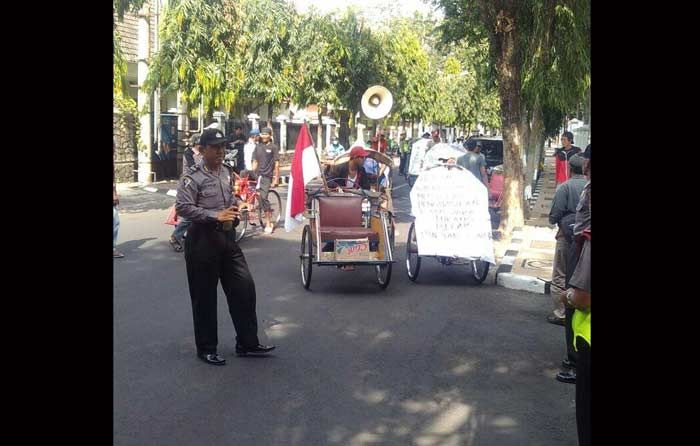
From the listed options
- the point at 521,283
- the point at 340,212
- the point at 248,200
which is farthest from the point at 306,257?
the point at 248,200

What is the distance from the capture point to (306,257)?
32.0 ft

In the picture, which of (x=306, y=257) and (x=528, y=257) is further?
(x=528, y=257)

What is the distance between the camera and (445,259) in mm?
10969

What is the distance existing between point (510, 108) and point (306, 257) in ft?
21.4

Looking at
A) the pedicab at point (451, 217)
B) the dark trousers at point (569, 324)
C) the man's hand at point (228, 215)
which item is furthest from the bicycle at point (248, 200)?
the dark trousers at point (569, 324)

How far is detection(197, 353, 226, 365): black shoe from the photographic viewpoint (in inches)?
262

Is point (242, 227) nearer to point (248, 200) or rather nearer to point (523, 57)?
point (248, 200)

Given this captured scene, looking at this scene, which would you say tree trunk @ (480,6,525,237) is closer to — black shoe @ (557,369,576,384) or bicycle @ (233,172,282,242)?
bicycle @ (233,172,282,242)

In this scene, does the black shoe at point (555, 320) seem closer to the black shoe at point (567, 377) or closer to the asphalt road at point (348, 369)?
the asphalt road at point (348, 369)

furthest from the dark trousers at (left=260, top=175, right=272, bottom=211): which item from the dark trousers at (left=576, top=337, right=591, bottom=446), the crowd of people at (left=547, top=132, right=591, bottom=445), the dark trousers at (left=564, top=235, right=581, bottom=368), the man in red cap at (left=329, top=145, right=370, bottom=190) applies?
the dark trousers at (left=576, top=337, right=591, bottom=446)
